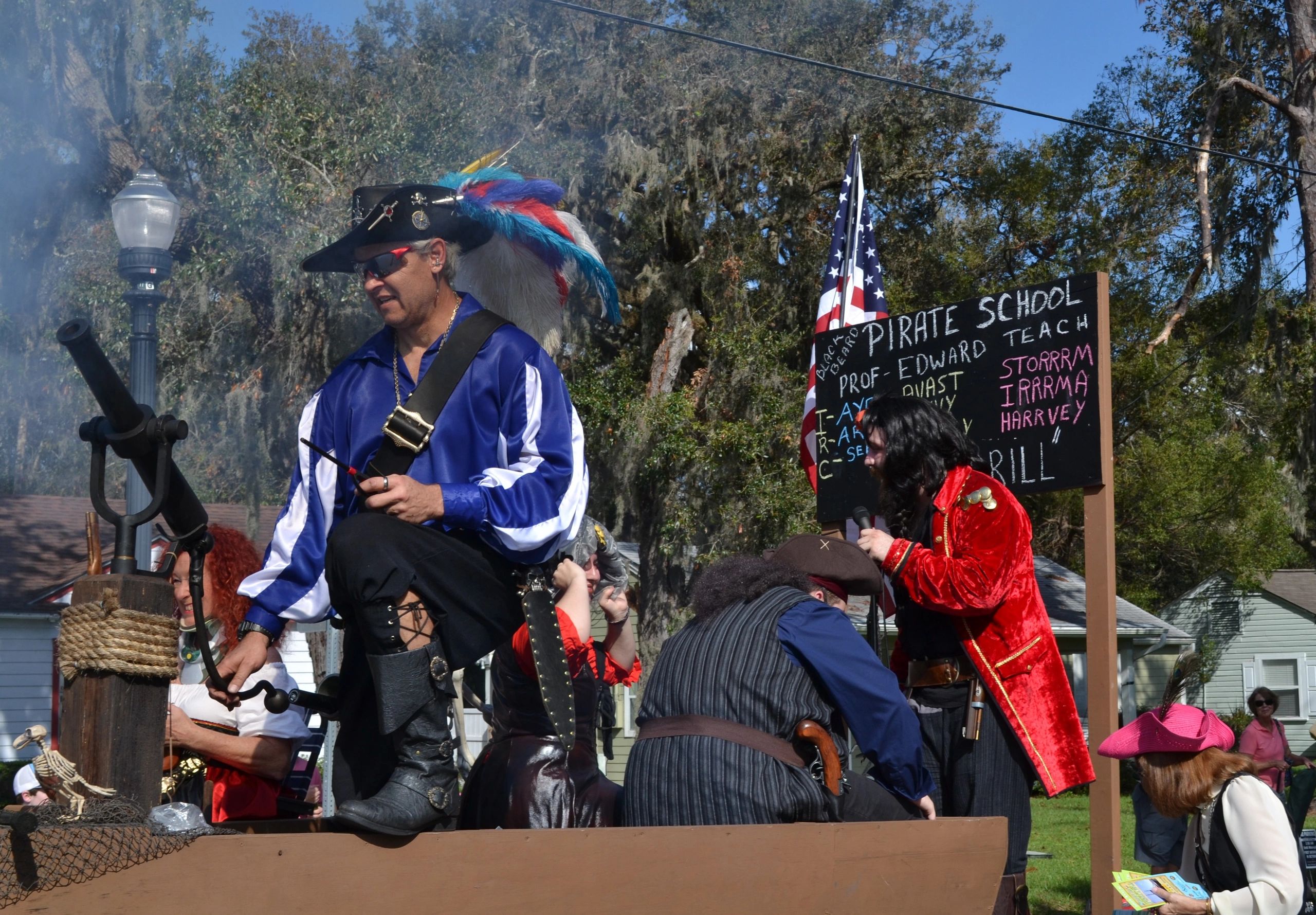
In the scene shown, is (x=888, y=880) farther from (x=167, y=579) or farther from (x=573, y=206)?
(x=573, y=206)

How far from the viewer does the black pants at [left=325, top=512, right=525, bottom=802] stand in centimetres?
251

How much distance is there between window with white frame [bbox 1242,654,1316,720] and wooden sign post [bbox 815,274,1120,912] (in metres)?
22.5

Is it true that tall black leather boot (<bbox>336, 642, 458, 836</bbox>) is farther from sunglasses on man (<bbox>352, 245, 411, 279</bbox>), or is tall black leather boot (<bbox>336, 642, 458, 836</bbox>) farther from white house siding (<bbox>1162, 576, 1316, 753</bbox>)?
white house siding (<bbox>1162, 576, 1316, 753</bbox>)

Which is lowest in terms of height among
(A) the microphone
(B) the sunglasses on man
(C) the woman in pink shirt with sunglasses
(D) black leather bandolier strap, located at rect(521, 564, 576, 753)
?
(C) the woman in pink shirt with sunglasses

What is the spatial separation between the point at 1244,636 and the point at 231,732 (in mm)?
26821

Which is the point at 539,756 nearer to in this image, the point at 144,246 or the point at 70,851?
the point at 70,851

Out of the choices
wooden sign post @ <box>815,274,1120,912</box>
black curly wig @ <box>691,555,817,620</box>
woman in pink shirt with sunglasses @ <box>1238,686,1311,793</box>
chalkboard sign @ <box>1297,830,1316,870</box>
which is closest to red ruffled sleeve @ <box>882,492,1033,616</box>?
black curly wig @ <box>691,555,817,620</box>

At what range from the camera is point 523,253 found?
3.23 meters

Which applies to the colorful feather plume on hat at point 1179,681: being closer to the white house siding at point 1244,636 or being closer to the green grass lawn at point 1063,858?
the green grass lawn at point 1063,858

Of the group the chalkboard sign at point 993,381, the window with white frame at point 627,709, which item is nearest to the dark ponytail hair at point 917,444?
the chalkboard sign at point 993,381

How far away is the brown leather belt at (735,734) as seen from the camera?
124 inches

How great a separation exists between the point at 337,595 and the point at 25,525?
21.3 meters

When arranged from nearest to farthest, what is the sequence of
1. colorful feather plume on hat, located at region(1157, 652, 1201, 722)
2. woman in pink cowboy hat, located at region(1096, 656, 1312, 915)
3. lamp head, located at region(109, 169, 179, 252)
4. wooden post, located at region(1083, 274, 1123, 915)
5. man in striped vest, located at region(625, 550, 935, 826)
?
man in striped vest, located at region(625, 550, 935, 826) → woman in pink cowboy hat, located at region(1096, 656, 1312, 915) → colorful feather plume on hat, located at region(1157, 652, 1201, 722) → wooden post, located at region(1083, 274, 1123, 915) → lamp head, located at region(109, 169, 179, 252)

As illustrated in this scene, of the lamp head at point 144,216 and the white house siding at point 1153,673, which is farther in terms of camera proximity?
the white house siding at point 1153,673
